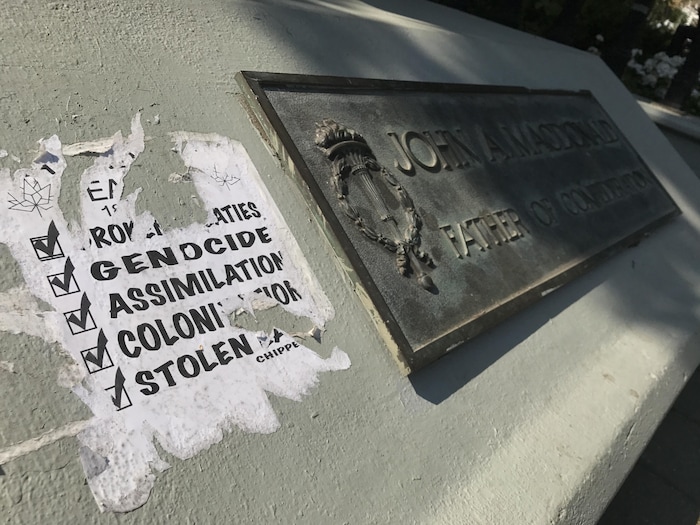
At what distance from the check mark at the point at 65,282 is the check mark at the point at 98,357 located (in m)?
0.11

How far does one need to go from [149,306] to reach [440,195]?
124 centimetres

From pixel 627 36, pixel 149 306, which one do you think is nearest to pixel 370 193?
pixel 149 306

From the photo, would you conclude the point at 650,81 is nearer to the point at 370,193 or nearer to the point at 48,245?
the point at 370,193

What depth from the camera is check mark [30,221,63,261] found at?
1.28m

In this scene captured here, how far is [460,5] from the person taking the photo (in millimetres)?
6148

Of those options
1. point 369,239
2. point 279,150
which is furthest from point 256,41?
point 369,239

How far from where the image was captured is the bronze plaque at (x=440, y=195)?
1.83m

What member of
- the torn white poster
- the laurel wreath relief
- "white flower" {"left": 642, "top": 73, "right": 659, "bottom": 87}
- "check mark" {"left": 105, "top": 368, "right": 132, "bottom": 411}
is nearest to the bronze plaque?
the laurel wreath relief

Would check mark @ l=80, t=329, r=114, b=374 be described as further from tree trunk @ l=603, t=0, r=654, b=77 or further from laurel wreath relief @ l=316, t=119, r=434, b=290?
tree trunk @ l=603, t=0, r=654, b=77

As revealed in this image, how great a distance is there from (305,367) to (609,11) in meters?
8.31

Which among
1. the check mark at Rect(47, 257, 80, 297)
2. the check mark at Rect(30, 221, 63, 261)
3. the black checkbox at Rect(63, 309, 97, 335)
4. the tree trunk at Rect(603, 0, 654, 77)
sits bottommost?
the black checkbox at Rect(63, 309, 97, 335)

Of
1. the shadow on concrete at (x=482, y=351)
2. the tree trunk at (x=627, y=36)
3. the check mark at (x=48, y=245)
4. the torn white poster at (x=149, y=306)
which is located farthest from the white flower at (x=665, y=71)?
the check mark at (x=48, y=245)

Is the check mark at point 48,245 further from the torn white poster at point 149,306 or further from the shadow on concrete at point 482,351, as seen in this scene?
the shadow on concrete at point 482,351

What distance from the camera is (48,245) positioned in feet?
4.26
